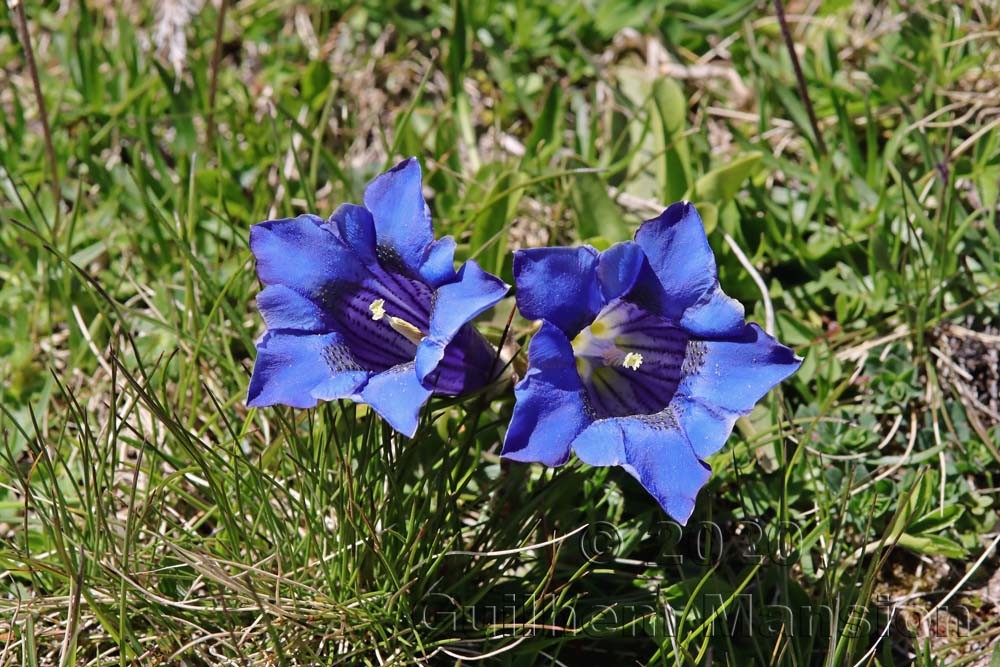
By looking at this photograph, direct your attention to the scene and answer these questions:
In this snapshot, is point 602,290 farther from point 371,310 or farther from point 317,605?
point 317,605

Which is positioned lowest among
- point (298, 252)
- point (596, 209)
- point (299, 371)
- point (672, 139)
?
point (299, 371)

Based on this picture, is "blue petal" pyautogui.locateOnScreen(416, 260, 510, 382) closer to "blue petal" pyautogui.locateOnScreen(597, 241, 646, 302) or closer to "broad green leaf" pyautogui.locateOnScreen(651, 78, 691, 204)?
"blue petal" pyautogui.locateOnScreen(597, 241, 646, 302)

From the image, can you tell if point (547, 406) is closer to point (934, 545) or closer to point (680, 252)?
point (680, 252)

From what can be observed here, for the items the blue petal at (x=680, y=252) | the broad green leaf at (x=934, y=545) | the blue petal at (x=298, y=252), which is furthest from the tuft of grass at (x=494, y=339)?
the blue petal at (x=680, y=252)

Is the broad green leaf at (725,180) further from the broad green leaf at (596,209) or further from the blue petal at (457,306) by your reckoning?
→ the blue petal at (457,306)

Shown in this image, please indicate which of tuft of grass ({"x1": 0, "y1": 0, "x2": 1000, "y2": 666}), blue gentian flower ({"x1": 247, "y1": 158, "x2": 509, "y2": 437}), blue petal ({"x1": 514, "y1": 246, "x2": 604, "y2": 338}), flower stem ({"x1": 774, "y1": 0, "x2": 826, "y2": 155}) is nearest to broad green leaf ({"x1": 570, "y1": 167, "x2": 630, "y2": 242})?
tuft of grass ({"x1": 0, "y1": 0, "x2": 1000, "y2": 666})

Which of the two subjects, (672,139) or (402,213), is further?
(672,139)

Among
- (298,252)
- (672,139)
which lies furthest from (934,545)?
(298,252)
